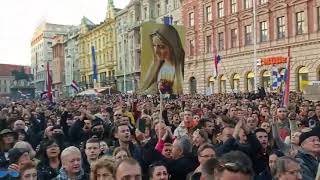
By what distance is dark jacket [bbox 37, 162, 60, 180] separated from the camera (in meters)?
5.88

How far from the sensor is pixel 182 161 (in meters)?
6.28

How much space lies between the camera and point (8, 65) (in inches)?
5556

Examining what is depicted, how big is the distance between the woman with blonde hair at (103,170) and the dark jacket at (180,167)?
1.81m

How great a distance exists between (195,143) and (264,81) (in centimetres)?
3117

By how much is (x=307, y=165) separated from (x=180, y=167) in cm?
158

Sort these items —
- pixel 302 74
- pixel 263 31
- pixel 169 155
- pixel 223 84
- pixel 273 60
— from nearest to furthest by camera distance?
pixel 169 155 → pixel 302 74 → pixel 273 60 → pixel 263 31 → pixel 223 84

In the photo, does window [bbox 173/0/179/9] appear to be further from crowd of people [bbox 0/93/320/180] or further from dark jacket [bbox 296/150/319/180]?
dark jacket [bbox 296/150/319/180]

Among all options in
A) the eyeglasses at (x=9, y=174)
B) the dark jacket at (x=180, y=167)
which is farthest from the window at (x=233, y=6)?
the eyeglasses at (x=9, y=174)

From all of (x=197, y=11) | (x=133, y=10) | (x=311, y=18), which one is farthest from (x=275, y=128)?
(x=133, y=10)

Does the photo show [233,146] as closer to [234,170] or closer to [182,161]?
[182,161]

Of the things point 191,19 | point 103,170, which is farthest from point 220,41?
point 103,170

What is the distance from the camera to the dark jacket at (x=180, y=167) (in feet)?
20.1

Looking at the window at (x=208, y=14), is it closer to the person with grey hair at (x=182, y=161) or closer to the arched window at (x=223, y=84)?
the arched window at (x=223, y=84)

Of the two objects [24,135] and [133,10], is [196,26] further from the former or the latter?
[24,135]
